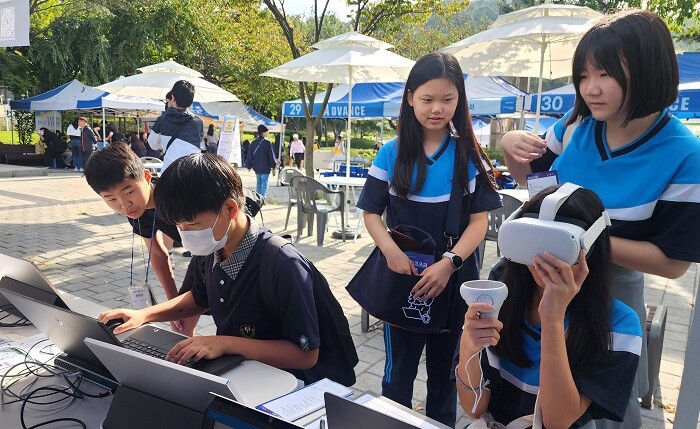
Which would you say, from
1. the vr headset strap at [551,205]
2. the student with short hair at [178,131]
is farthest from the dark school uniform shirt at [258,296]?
the student with short hair at [178,131]

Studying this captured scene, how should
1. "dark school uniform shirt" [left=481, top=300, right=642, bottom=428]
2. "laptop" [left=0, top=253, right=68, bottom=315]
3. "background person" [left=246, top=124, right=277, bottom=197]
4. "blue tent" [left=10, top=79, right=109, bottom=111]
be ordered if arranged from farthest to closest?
1. "blue tent" [left=10, top=79, right=109, bottom=111]
2. "background person" [left=246, top=124, right=277, bottom=197]
3. "laptop" [left=0, top=253, right=68, bottom=315]
4. "dark school uniform shirt" [left=481, top=300, right=642, bottom=428]

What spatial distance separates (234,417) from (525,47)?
20.0ft

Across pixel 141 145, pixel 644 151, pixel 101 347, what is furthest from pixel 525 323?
pixel 141 145

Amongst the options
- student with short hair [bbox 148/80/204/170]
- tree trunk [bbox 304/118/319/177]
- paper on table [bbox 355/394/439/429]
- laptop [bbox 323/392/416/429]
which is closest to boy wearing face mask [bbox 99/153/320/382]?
paper on table [bbox 355/394/439/429]

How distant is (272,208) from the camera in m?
10.3

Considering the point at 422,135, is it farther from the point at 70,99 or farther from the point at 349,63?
the point at 70,99

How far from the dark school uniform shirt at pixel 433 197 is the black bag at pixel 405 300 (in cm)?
7

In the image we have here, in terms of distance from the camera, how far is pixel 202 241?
1737 millimetres

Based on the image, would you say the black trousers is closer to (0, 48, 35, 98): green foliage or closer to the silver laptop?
the silver laptop

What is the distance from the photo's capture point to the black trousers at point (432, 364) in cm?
213

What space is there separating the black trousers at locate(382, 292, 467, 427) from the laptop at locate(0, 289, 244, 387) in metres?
0.72

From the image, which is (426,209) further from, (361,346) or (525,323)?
(361,346)

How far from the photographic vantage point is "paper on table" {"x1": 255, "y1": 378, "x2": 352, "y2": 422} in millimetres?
1374

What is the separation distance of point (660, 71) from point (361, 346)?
2788 mm
